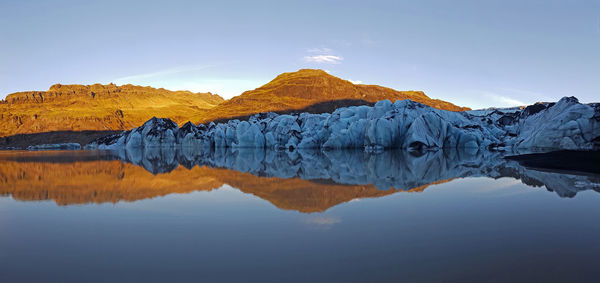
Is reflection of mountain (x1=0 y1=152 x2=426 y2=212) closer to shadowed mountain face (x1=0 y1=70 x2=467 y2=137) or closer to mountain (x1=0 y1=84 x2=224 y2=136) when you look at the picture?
shadowed mountain face (x1=0 y1=70 x2=467 y2=137)

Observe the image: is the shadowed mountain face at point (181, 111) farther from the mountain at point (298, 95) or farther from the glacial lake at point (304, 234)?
the glacial lake at point (304, 234)

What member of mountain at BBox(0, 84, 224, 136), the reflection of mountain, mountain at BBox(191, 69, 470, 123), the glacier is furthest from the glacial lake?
mountain at BBox(0, 84, 224, 136)

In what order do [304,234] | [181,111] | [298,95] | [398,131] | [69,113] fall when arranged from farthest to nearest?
1. [181,111]
2. [298,95]
3. [69,113]
4. [398,131]
5. [304,234]

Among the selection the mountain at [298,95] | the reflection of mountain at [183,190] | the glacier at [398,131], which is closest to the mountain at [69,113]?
the mountain at [298,95]

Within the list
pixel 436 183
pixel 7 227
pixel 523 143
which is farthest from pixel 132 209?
pixel 523 143

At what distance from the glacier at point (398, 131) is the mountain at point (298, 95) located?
179 feet

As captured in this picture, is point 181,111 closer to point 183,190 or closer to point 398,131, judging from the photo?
point 398,131

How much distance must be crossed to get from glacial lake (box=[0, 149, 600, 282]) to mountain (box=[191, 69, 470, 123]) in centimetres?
9768

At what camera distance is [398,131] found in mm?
31812

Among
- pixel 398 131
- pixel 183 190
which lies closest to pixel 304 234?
pixel 183 190

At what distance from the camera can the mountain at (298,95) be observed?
108606mm

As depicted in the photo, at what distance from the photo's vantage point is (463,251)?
3340 millimetres

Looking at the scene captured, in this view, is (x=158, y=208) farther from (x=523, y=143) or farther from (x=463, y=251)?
(x=523, y=143)

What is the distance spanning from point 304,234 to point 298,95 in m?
122
